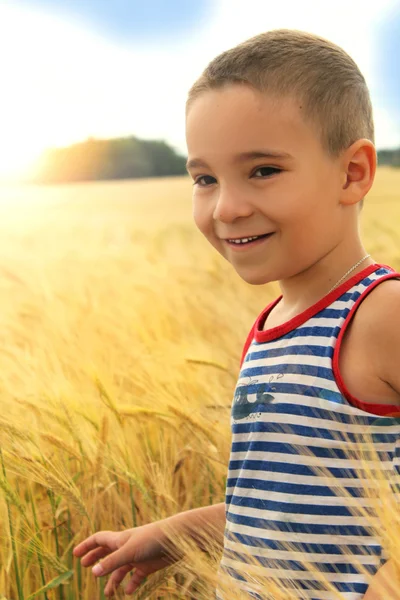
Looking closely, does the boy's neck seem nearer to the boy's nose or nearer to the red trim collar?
the red trim collar

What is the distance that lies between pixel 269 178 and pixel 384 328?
22 centimetres

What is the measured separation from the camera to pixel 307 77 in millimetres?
982

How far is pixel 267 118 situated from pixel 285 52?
0.36ft

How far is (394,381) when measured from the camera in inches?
34.6

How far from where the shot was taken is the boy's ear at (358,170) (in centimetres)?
99

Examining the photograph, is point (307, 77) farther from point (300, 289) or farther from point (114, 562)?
point (114, 562)

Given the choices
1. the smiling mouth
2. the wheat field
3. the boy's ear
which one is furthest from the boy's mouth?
the wheat field

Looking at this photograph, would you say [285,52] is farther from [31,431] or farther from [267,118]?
[31,431]

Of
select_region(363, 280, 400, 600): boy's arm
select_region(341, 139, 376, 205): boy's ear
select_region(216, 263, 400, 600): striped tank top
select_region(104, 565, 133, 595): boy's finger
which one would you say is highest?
select_region(341, 139, 376, 205): boy's ear

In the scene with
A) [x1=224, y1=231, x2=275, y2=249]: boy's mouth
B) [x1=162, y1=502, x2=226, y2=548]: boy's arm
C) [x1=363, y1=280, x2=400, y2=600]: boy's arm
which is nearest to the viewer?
[x1=363, y1=280, x2=400, y2=600]: boy's arm

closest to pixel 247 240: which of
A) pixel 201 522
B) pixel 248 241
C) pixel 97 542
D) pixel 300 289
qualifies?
pixel 248 241

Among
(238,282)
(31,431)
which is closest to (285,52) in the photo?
(31,431)

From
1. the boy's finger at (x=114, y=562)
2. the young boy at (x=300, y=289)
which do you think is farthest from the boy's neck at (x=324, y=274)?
the boy's finger at (x=114, y=562)

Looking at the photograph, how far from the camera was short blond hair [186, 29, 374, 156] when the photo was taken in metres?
0.97
